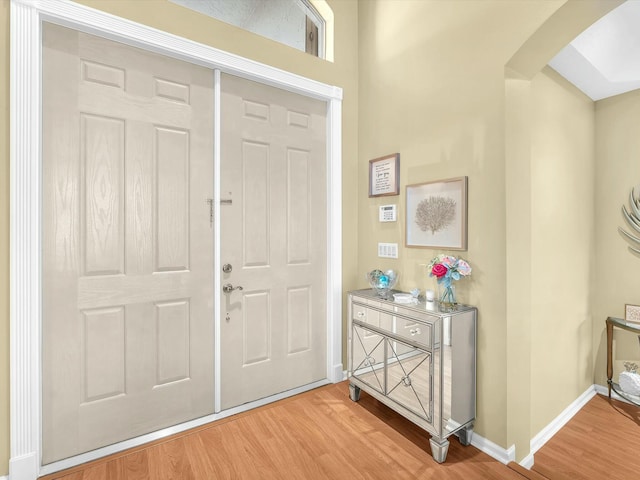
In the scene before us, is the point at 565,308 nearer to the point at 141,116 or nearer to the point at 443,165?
the point at 443,165

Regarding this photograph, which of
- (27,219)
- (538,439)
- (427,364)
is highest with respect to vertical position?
(27,219)

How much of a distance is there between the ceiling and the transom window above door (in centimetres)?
181

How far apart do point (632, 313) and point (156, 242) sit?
3793 mm

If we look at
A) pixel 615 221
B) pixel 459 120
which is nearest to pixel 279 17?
pixel 459 120

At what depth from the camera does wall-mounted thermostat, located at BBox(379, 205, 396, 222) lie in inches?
95.8

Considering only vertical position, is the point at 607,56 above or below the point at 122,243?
above

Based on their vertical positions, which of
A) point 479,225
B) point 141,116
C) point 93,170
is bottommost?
point 479,225

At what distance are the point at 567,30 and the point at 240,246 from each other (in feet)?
7.33

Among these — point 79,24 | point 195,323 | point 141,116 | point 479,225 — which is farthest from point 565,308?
point 79,24

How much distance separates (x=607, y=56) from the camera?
7.38ft

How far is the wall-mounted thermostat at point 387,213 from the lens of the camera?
243 centimetres

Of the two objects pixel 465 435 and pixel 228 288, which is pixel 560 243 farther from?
pixel 228 288

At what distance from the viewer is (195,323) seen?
207 cm

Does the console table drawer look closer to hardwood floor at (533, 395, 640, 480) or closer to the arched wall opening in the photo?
the arched wall opening
